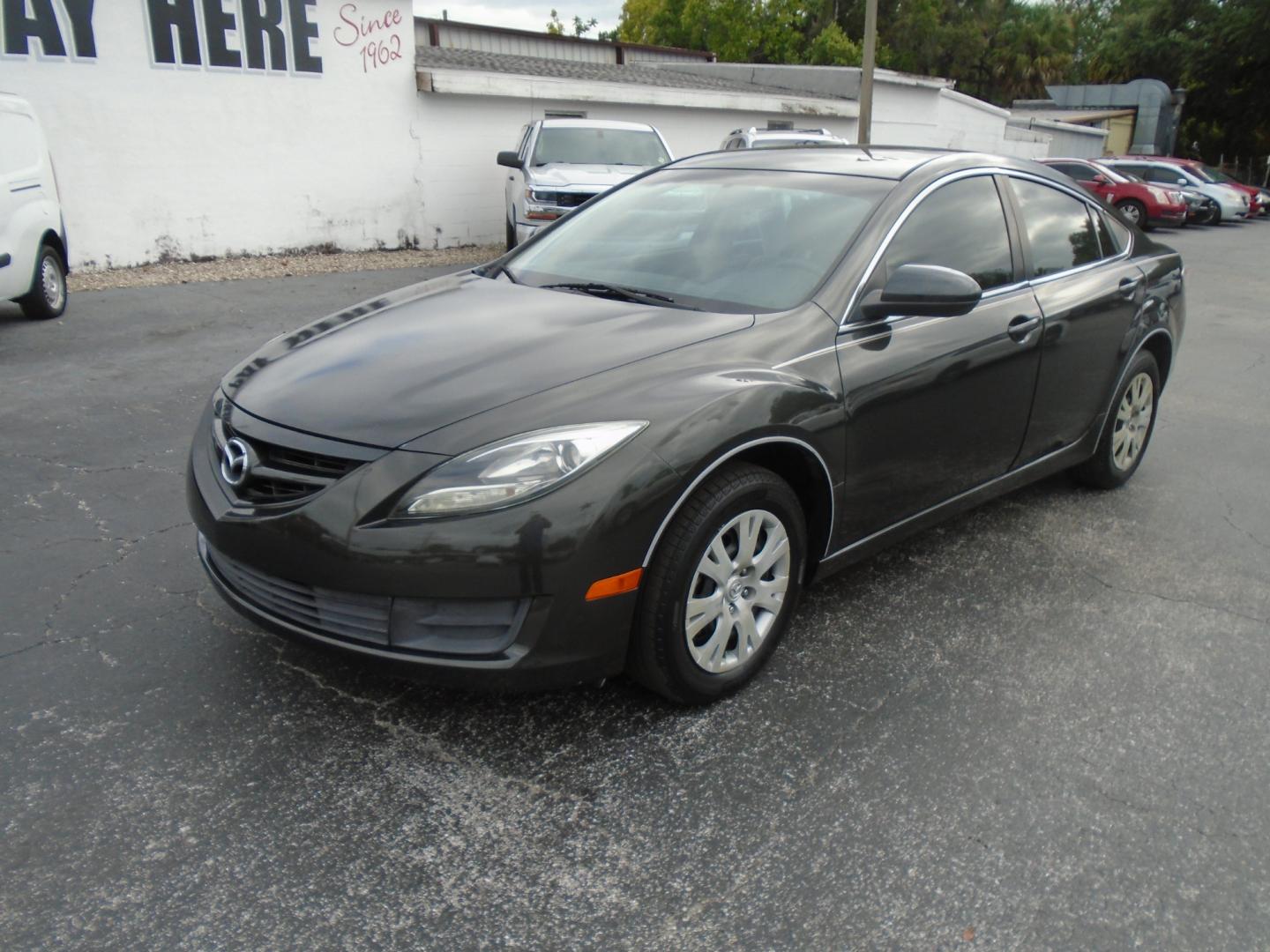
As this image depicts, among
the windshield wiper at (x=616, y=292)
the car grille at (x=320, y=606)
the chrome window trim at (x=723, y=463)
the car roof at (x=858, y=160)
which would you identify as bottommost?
the car grille at (x=320, y=606)

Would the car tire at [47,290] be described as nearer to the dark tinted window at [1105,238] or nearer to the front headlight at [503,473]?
the front headlight at [503,473]

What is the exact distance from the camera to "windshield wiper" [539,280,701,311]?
341cm

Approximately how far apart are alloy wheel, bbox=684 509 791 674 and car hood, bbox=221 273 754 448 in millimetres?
597

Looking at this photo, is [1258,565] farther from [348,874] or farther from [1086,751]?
[348,874]

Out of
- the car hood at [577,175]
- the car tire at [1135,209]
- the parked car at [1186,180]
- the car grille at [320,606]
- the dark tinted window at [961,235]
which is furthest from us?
the parked car at [1186,180]

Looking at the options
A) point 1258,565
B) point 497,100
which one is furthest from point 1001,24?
point 1258,565

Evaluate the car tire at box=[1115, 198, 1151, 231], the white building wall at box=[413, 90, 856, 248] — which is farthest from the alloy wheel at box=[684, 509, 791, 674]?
the car tire at box=[1115, 198, 1151, 231]

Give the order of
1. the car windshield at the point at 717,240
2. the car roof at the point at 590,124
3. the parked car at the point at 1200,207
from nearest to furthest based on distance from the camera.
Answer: the car windshield at the point at 717,240 → the car roof at the point at 590,124 → the parked car at the point at 1200,207

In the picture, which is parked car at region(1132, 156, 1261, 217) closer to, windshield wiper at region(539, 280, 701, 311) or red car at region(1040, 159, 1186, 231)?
red car at region(1040, 159, 1186, 231)

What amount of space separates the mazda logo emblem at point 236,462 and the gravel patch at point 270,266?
908 centimetres

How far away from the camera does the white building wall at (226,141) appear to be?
11172 mm

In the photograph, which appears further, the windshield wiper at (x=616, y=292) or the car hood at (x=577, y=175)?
the car hood at (x=577, y=175)

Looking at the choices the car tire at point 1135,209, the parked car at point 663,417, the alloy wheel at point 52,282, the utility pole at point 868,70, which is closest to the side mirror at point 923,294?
the parked car at point 663,417

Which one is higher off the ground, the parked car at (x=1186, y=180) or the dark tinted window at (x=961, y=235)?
the dark tinted window at (x=961, y=235)
